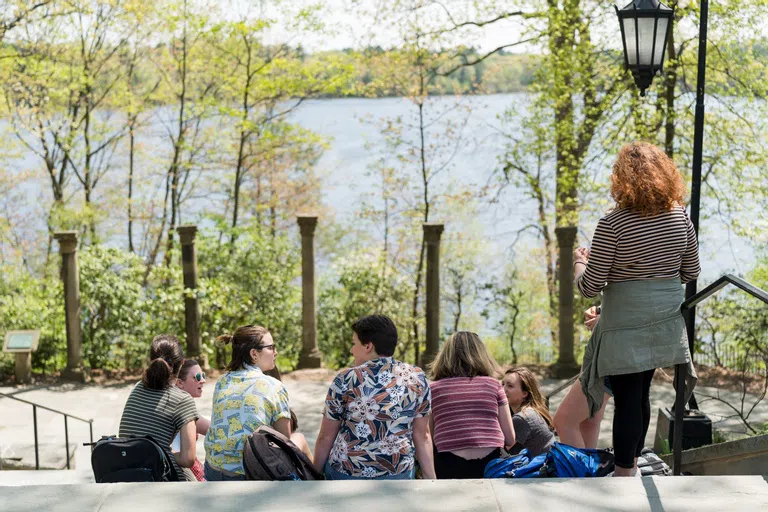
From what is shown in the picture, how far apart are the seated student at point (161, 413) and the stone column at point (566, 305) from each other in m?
7.21

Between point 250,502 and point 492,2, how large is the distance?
14.1 metres

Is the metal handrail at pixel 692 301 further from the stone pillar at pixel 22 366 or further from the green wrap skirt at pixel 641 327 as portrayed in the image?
the stone pillar at pixel 22 366

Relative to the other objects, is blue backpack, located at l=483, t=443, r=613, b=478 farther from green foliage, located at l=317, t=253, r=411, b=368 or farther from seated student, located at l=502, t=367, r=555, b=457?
green foliage, located at l=317, t=253, r=411, b=368

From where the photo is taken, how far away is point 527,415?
16.5 feet

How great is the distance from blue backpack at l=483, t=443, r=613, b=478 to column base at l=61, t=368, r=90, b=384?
28.4 ft

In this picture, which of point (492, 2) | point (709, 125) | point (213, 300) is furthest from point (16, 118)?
point (709, 125)

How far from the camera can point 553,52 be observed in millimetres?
14430

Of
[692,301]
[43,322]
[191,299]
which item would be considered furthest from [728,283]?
[43,322]

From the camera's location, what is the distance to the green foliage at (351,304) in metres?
15.0

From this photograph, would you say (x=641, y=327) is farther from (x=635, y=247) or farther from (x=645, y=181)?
(x=645, y=181)

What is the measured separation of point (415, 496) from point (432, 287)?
833 centimetres

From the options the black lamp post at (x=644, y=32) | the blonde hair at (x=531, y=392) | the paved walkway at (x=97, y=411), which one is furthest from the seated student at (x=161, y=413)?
the black lamp post at (x=644, y=32)

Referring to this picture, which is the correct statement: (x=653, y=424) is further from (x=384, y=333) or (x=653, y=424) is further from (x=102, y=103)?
(x=102, y=103)

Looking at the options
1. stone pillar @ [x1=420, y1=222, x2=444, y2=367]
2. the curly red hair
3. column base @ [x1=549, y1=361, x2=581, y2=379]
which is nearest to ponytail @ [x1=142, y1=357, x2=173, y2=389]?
the curly red hair
